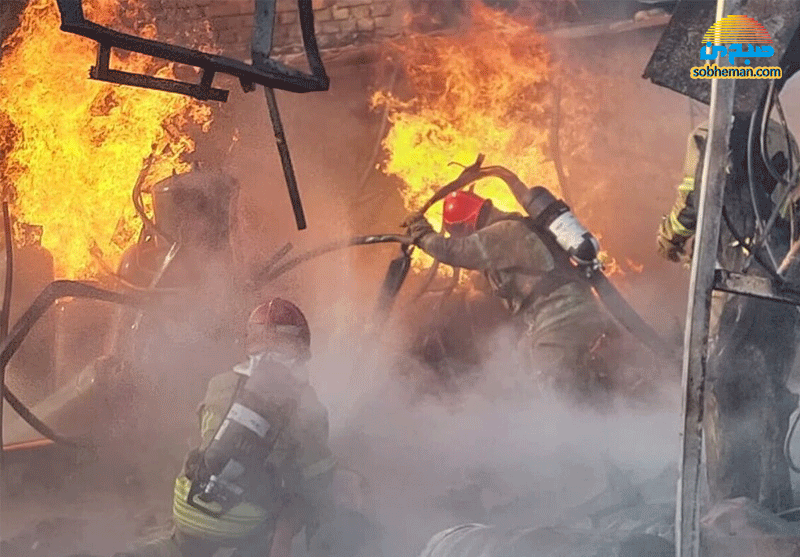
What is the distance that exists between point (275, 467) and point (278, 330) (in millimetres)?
758

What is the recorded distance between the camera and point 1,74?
8.64m

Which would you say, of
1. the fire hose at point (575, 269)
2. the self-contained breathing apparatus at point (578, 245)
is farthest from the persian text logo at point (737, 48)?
the fire hose at point (575, 269)

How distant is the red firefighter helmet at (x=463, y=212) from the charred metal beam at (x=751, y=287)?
12.3ft

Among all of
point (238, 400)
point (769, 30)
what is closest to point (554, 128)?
point (769, 30)

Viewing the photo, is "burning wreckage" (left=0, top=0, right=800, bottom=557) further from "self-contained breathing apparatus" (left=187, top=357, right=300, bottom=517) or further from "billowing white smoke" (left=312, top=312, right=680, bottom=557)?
"billowing white smoke" (left=312, top=312, right=680, bottom=557)

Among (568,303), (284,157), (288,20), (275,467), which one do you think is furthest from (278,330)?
(288,20)

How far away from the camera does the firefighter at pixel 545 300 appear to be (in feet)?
22.1

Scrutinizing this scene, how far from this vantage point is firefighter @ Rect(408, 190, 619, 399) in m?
6.75

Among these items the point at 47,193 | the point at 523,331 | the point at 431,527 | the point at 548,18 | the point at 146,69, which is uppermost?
the point at 548,18

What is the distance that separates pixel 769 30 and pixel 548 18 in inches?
200

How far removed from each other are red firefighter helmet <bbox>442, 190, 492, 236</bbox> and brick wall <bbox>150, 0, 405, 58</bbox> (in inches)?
108

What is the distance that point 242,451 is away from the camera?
15.1 feet

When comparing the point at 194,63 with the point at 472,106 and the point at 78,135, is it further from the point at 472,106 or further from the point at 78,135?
the point at 472,106

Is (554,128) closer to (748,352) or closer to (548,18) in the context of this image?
(548,18)
